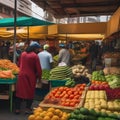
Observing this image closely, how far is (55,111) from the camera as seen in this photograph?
204 inches

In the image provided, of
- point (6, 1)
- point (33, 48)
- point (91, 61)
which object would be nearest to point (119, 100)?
point (33, 48)

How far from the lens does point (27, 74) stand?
27.5ft

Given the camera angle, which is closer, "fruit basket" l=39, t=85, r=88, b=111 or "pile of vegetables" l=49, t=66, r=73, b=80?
"fruit basket" l=39, t=85, r=88, b=111

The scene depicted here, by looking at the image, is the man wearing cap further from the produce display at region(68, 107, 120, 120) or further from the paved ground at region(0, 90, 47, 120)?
A: the produce display at region(68, 107, 120, 120)

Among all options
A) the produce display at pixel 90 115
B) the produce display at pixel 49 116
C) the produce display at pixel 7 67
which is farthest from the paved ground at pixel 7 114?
the produce display at pixel 90 115

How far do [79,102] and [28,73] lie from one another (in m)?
2.57

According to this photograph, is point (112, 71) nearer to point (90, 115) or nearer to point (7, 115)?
point (7, 115)

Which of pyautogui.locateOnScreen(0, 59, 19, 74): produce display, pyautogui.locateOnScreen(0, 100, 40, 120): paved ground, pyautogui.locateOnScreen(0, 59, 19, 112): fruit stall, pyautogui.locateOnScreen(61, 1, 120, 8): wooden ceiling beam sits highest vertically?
pyautogui.locateOnScreen(61, 1, 120, 8): wooden ceiling beam

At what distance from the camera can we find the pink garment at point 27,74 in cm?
825

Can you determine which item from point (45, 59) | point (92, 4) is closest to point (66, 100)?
point (45, 59)

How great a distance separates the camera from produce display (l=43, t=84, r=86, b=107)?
19.9 feet

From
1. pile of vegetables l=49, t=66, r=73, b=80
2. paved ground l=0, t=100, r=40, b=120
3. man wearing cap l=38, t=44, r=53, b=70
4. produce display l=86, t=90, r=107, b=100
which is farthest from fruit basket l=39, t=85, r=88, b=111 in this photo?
man wearing cap l=38, t=44, r=53, b=70

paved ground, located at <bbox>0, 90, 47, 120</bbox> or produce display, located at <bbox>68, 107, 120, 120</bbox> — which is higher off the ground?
produce display, located at <bbox>68, 107, 120, 120</bbox>

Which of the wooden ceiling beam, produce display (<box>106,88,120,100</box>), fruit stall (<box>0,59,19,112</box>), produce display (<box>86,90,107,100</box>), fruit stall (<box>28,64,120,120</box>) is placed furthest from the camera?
the wooden ceiling beam
